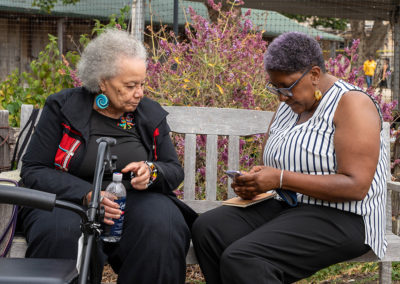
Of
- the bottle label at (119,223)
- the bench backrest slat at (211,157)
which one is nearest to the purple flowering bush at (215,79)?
the bench backrest slat at (211,157)

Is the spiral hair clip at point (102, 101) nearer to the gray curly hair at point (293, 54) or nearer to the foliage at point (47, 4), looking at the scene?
the gray curly hair at point (293, 54)

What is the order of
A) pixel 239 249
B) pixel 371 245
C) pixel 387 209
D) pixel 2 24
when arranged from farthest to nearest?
pixel 2 24 < pixel 387 209 < pixel 371 245 < pixel 239 249

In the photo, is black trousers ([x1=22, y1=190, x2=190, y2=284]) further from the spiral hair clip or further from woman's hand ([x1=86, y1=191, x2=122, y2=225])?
the spiral hair clip

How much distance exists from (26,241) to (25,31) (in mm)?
14987

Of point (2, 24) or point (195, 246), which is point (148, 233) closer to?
point (195, 246)

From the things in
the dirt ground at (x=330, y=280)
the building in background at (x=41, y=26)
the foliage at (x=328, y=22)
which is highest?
the foliage at (x=328, y=22)

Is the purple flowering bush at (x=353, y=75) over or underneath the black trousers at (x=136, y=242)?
over

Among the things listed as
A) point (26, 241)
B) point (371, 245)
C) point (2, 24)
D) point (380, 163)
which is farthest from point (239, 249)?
point (2, 24)

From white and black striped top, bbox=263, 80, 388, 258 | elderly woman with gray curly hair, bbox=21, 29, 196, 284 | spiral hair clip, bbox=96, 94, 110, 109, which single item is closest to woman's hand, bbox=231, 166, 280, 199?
white and black striped top, bbox=263, 80, 388, 258

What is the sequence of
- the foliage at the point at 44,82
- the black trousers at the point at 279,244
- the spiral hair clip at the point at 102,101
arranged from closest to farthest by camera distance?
the black trousers at the point at 279,244 → the spiral hair clip at the point at 102,101 → the foliage at the point at 44,82

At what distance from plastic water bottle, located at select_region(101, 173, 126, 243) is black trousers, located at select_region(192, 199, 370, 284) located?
42 centimetres

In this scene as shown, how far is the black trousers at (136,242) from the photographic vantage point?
2734 millimetres

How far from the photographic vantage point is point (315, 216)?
109 inches

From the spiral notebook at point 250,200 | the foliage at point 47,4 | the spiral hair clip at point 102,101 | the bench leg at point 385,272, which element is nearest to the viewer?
the spiral notebook at point 250,200
